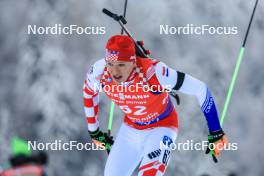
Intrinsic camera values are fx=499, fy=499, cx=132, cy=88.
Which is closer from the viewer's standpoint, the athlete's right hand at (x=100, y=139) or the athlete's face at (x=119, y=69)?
the athlete's face at (x=119, y=69)

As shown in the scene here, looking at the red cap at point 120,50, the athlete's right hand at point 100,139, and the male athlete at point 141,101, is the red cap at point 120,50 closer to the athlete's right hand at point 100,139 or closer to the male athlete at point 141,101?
the male athlete at point 141,101

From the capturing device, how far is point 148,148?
492 centimetres

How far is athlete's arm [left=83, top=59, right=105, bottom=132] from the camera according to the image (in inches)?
192

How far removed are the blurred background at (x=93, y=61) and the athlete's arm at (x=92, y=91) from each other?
38.0ft

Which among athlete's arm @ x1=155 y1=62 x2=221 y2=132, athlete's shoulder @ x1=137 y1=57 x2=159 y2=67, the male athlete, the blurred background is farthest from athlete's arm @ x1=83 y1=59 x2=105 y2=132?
the blurred background

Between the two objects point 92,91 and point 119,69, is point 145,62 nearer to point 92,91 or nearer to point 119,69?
point 119,69

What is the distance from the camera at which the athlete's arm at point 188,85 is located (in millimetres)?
4737

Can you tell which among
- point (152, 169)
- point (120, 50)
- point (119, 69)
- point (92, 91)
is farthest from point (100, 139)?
point (120, 50)

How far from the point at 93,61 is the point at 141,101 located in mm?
18491

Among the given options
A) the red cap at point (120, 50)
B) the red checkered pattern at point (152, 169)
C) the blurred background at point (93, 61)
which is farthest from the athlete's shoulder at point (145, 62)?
the blurred background at point (93, 61)

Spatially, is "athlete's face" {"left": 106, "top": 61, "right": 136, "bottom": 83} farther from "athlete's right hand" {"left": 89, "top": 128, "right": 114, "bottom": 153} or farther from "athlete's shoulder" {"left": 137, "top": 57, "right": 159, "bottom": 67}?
"athlete's right hand" {"left": 89, "top": 128, "right": 114, "bottom": 153}

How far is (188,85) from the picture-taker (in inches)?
191

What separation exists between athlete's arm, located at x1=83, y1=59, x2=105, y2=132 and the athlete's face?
24cm

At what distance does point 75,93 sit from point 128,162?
56.4 feet
